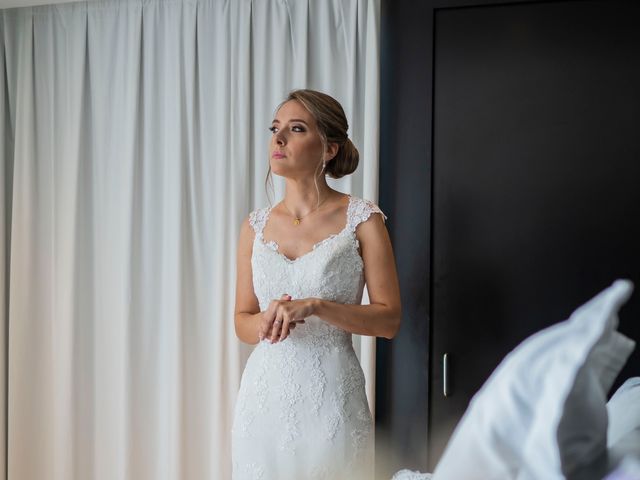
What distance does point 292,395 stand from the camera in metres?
1.97

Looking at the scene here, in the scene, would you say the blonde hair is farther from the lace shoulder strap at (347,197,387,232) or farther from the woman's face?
the lace shoulder strap at (347,197,387,232)

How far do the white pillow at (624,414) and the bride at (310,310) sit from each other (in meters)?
0.86

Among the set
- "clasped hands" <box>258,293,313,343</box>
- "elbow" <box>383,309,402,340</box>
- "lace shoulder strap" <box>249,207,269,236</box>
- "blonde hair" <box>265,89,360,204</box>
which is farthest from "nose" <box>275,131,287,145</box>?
"elbow" <box>383,309,402,340</box>

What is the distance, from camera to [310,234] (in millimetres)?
2115

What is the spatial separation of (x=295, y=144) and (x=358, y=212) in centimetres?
28

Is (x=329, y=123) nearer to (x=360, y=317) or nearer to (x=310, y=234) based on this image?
(x=310, y=234)

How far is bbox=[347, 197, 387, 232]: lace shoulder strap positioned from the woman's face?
0.18 m

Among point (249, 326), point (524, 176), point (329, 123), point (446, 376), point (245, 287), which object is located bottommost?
point (446, 376)

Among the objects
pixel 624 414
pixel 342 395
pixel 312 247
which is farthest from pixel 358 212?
pixel 624 414

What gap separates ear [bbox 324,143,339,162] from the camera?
7.09 feet

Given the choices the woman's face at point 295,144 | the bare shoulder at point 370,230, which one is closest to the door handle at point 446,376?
the bare shoulder at point 370,230

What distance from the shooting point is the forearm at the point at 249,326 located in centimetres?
207

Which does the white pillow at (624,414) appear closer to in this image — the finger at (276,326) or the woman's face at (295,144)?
the finger at (276,326)

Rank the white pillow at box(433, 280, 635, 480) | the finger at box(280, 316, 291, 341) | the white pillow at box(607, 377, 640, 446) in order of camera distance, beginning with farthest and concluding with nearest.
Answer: the finger at box(280, 316, 291, 341), the white pillow at box(607, 377, 640, 446), the white pillow at box(433, 280, 635, 480)
